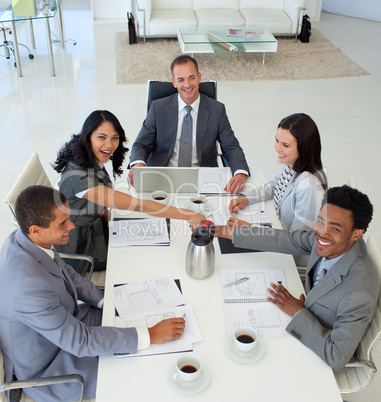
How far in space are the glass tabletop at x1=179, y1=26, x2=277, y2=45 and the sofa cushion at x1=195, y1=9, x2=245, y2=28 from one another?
0.86ft

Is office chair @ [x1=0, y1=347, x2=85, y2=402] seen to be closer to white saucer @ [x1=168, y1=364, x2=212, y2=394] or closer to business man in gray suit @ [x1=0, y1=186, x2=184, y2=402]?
business man in gray suit @ [x1=0, y1=186, x2=184, y2=402]

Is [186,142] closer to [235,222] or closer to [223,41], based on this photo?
[235,222]

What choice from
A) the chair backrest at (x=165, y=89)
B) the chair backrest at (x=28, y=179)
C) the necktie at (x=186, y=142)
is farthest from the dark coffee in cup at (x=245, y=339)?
the chair backrest at (x=165, y=89)

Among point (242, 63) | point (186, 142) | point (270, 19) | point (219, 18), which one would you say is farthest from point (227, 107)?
point (270, 19)

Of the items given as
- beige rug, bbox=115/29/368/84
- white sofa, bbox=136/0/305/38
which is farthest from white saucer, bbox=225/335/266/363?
white sofa, bbox=136/0/305/38

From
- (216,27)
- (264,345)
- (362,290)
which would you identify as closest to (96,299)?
(264,345)

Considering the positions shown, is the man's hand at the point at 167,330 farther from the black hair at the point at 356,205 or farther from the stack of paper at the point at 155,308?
the black hair at the point at 356,205

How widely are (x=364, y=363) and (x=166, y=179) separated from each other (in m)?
1.24

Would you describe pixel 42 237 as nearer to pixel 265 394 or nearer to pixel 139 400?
pixel 139 400

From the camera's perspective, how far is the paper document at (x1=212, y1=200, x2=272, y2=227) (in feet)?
7.14

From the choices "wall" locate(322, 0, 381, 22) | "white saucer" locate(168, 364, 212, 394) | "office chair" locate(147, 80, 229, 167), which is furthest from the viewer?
"wall" locate(322, 0, 381, 22)

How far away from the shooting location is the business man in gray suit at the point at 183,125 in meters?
2.79

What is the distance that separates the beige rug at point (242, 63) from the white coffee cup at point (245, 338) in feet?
14.6

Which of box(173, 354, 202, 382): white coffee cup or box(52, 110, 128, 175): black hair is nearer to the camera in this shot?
box(173, 354, 202, 382): white coffee cup
